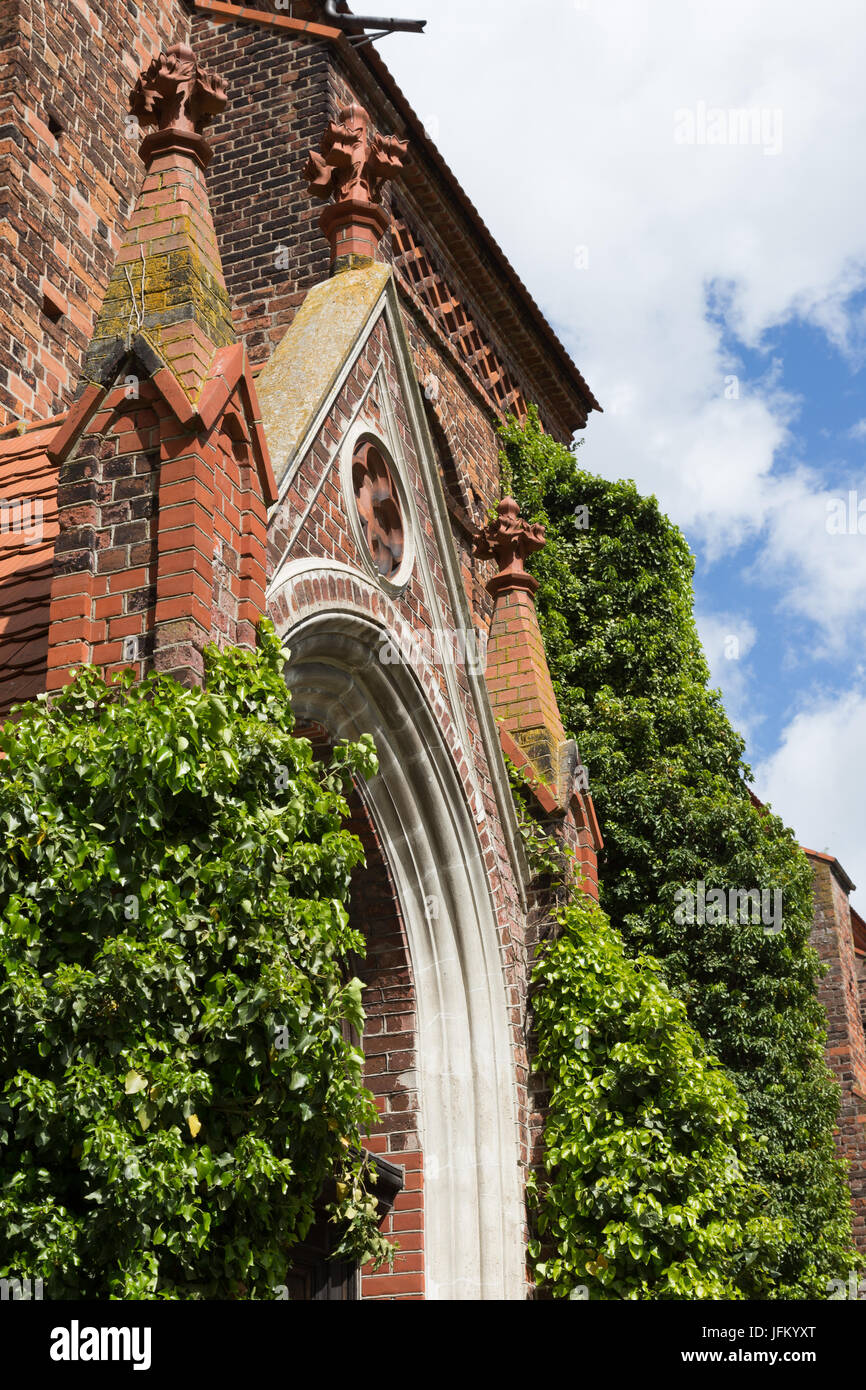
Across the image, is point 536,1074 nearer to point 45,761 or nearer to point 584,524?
point 45,761

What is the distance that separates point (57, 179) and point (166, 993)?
26.4ft

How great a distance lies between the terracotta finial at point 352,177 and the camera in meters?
8.76

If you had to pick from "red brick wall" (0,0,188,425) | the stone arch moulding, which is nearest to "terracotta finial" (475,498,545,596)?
the stone arch moulding

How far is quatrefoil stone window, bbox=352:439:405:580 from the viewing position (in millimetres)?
7668

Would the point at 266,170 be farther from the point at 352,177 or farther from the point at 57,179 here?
the point at 352,177

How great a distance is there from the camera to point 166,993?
173 inches

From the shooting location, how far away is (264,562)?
5.68 metres

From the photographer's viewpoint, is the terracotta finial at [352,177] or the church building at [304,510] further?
the terracotta finial at [352,177]

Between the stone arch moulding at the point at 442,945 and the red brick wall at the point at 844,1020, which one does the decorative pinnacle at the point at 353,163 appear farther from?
the red brick wall at the point at 844,1020

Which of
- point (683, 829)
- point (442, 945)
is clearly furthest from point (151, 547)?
point (683, 829)

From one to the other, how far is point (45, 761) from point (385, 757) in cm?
Answer: 352

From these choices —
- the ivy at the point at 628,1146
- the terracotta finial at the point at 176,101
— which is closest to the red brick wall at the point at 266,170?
the terracotta finial at the point at 176,101

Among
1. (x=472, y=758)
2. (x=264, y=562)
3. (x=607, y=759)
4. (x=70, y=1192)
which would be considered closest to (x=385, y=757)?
(x=472, y=758)

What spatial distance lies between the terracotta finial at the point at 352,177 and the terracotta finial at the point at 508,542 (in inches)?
96.7
